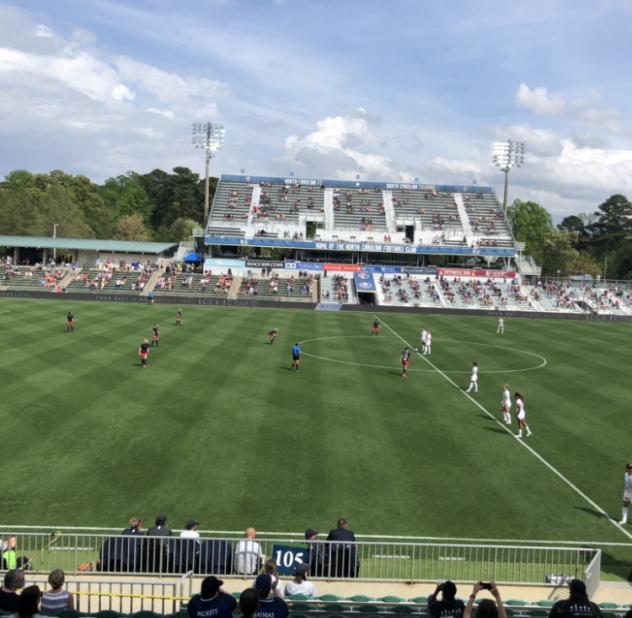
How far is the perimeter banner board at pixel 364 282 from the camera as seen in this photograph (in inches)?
2977

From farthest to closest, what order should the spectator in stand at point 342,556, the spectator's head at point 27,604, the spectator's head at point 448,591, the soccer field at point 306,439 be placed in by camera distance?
the soccer field at point 306,439 < the spectator in stand at point 342,556 < the spectator's head at point 448,591 < the spectator's head at point 27,604

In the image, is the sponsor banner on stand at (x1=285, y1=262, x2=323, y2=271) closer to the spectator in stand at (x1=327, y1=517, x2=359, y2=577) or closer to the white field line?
the white field line

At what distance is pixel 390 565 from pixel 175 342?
2716 cm

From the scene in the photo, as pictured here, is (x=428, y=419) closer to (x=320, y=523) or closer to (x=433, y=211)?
(x=320, y=523)

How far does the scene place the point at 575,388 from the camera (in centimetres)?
2997

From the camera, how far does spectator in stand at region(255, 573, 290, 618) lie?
661cm

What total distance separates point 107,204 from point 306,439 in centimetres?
13768

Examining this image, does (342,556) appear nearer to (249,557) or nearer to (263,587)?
(249,557)

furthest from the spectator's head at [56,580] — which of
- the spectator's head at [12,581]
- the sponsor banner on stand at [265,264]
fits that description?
the sponsor banner on stand at [265,264]

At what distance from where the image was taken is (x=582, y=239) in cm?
13162

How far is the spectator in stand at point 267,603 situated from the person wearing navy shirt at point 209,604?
371mm

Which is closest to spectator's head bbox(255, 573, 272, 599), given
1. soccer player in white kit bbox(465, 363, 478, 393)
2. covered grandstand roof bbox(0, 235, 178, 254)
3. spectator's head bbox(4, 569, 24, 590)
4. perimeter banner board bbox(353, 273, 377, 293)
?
spectator's head bbox(4, 569, 24, 590)

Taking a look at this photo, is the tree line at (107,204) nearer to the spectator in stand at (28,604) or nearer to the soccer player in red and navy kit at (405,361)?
the soccer player in red and navy kit at (405,361)

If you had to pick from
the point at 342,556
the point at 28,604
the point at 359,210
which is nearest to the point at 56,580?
the point at 28,604
